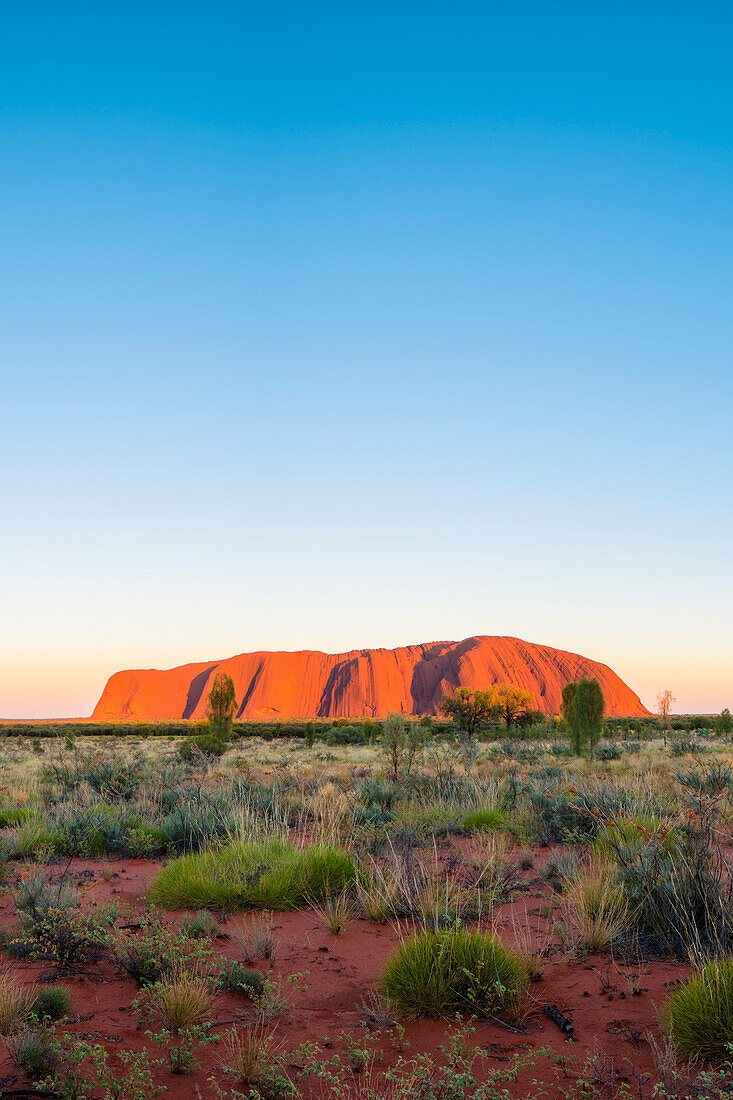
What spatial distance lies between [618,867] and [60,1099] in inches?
186

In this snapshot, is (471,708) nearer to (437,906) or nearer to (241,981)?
(437,906)

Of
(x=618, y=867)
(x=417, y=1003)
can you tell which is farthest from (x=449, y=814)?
(x=417, y=1003)

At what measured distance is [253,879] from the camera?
21.0 feet

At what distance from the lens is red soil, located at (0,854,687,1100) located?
341 cm

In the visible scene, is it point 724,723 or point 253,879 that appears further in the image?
point 724,723

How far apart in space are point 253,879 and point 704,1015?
4157 millimetres

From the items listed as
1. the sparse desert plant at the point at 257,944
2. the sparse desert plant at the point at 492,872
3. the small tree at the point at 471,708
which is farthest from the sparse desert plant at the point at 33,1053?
the small tree at the point at 471,708

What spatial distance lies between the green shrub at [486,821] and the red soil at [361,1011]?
11.3 ft

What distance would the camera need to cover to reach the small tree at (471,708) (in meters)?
47.8

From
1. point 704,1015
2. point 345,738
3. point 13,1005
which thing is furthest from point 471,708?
point 13,1005

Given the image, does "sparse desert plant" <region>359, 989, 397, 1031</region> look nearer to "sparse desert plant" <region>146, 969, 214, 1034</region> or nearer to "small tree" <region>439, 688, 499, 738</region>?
"sparse desert plant" <region>146, 969, 214, 1034</region>

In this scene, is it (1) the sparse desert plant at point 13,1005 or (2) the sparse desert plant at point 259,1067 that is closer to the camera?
(2) the sparse desert plant at point 259,1067

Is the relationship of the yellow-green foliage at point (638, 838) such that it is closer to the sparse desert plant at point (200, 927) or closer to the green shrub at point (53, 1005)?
the sparse desert plant at point (200, 927)

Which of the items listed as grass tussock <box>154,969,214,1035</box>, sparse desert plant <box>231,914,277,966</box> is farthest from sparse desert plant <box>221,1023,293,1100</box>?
sparse desert plant <box>231,914,277,966</box>
